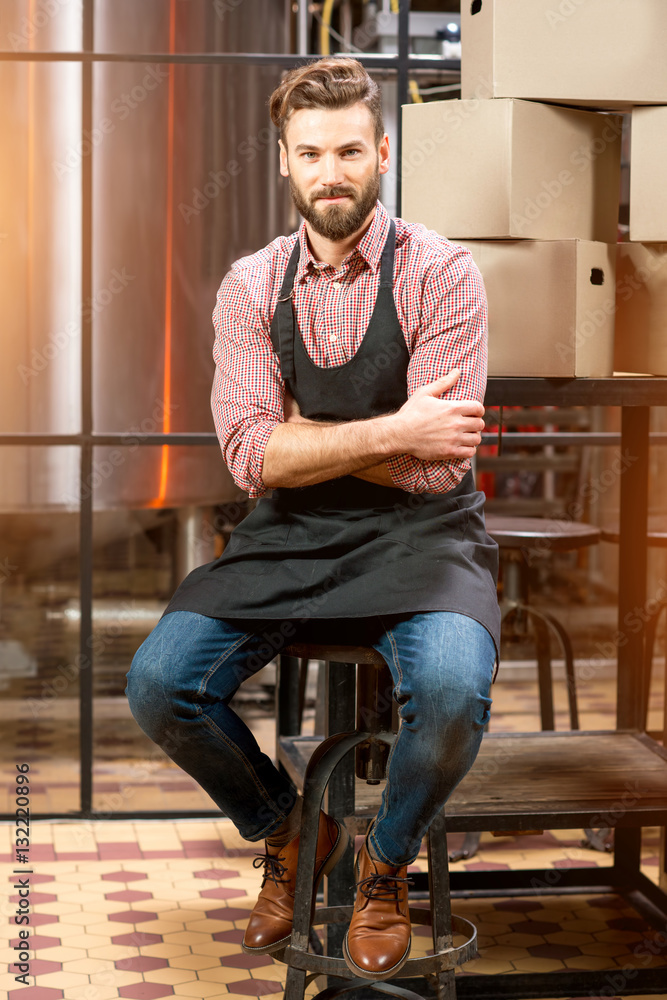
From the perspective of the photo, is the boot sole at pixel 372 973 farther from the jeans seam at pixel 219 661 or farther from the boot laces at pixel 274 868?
the jeans seam at pixel 219 661

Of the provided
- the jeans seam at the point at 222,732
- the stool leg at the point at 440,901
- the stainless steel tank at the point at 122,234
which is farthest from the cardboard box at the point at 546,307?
the stainless steel tank at the point at 122,234

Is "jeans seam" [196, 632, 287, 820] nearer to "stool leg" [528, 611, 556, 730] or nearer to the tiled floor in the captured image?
the tiled floor

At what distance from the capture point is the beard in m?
1.85

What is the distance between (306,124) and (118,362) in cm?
148

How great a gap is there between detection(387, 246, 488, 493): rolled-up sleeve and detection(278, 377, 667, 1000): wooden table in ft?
0.57

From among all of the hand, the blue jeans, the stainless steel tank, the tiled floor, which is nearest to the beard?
the hand

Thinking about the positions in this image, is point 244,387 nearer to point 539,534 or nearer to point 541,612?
point 539,534

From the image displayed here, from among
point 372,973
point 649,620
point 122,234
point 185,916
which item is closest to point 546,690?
point 649,620

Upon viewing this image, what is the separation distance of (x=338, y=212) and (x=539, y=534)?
1.00 metres

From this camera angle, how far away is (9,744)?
362cm

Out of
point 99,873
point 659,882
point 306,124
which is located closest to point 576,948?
point 659,882

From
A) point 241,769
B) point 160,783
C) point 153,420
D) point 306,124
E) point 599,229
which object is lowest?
point 160,783

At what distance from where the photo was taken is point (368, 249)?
187 cm

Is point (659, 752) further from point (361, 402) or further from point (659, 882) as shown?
point (361, 402)
